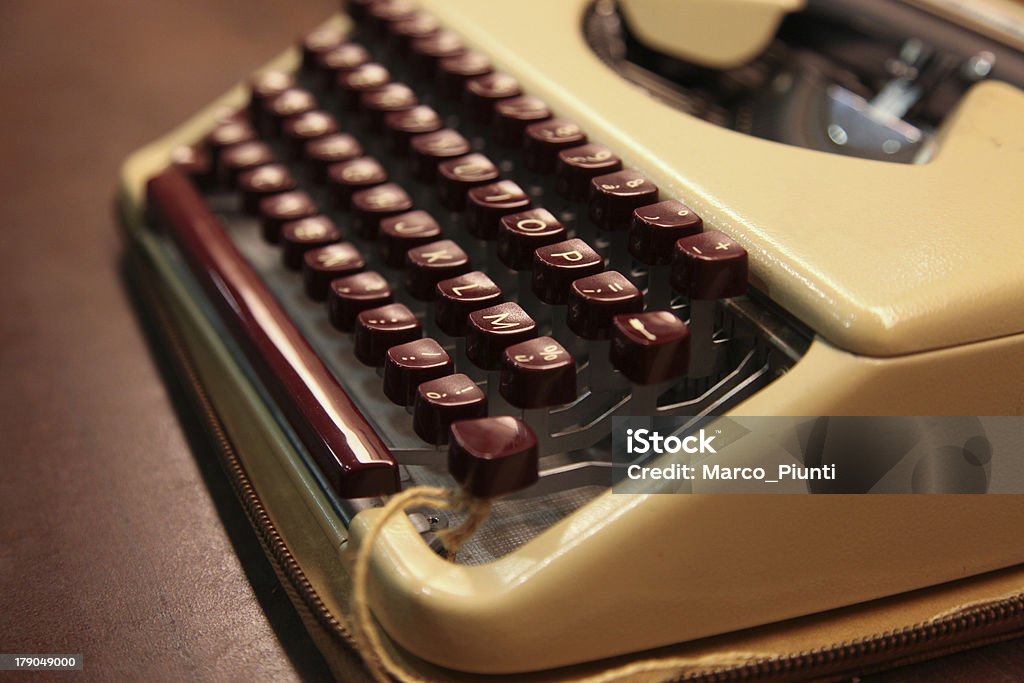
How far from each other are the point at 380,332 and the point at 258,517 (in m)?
0.20

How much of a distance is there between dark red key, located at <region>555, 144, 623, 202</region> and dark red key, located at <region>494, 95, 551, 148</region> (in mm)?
105

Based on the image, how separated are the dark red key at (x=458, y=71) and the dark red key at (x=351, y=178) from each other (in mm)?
137

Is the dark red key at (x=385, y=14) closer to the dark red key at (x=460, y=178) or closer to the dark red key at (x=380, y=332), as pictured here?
the dark red key at (x=460, y=178)

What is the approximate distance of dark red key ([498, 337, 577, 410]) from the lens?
892 millimetres

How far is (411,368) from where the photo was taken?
3.18 feet

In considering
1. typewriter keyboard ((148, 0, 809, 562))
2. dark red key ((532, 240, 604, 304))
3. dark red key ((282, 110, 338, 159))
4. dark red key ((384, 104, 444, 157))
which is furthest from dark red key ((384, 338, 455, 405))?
dark red key ((282, 110, 338, 159))

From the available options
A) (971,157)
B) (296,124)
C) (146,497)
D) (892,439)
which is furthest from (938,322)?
(296,124)

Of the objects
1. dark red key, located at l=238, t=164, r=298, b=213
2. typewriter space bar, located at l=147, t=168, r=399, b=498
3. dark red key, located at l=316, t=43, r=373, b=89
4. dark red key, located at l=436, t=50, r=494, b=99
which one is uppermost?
dark red key, located at l=436, t=50, r=494, b=99

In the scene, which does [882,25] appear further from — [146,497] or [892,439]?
[146,497]

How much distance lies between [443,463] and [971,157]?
580mm

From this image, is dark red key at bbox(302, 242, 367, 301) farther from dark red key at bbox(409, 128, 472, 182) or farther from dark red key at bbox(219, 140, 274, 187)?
dark red key at bbox(219, 140, 274, 187)

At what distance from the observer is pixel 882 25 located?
58.2 inches

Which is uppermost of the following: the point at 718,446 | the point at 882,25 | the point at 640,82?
the point at 882,25

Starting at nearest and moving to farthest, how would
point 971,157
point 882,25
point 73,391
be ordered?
point 971,157
point 73,391
point 882,25
